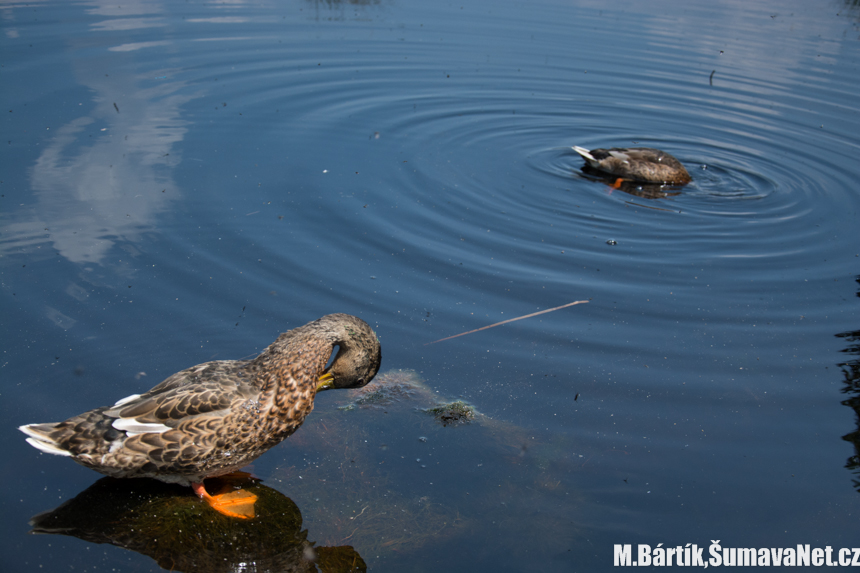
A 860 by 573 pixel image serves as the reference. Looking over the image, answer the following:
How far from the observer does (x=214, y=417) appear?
13.4 feet

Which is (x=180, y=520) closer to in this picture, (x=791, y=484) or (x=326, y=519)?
(x=326, y=519)

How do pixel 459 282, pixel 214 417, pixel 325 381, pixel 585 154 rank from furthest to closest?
pixel 585 154, pixel 459 282, pixel 325 381, pixel 214 417

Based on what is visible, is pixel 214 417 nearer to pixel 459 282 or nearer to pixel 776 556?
pixel 459 282

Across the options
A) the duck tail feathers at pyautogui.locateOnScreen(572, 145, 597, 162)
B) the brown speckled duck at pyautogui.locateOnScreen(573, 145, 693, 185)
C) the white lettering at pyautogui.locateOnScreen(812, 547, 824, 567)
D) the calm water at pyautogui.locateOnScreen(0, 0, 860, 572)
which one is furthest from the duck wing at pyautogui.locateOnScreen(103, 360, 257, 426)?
the duck tail feathers at pyautogui.locateOnScreen(572, 145, 597, 162)

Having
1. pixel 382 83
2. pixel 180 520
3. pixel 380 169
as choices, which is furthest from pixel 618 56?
pixel 180 520

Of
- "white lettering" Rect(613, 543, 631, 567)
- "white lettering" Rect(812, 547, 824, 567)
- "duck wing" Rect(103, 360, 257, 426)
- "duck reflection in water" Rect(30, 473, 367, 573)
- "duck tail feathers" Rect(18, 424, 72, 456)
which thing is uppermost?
"duck wing" Rect(103, 360, 257, 426)

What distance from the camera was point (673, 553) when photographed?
418cm

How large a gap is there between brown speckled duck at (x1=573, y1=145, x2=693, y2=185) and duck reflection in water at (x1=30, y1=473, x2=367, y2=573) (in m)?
7.98

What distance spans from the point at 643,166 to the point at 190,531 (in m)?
8.56

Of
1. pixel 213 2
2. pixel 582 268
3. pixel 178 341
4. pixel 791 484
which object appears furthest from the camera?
pixel 213 2

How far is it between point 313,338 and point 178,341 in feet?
6.40

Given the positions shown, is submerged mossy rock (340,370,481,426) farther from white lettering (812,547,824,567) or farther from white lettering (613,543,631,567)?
white lettering (812,547,824,567)

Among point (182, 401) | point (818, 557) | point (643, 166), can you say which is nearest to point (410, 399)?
point (182, 401)

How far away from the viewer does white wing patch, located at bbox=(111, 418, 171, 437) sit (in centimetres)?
400
